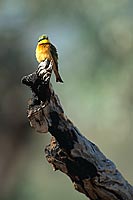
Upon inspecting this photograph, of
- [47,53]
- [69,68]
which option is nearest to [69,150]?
[47,53]

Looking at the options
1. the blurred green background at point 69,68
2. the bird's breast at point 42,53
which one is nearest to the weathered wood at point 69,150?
the bird's breast at point 42,53

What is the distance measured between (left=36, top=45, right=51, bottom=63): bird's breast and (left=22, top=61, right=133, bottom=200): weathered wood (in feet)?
0.27

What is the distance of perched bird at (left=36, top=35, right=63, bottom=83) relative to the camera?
1595 millimetres

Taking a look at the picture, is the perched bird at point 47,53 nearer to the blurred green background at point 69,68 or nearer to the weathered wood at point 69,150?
the weathered wood at point 69,150

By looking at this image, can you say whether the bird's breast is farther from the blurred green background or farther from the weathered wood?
the blurred green background

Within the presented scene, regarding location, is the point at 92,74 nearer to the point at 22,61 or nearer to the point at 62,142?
the point at 22,61

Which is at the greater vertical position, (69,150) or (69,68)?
(69,68)

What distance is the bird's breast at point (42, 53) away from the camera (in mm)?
1593

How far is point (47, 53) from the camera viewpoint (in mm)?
1631

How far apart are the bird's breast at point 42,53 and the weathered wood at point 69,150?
81 millimetres

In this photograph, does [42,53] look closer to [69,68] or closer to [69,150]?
[69,150]

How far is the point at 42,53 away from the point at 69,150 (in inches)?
11.6

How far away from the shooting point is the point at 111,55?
638 cm

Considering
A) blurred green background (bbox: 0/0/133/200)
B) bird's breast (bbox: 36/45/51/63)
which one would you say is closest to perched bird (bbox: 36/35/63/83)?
bird's breast (bbox: 36/45/51/63)
